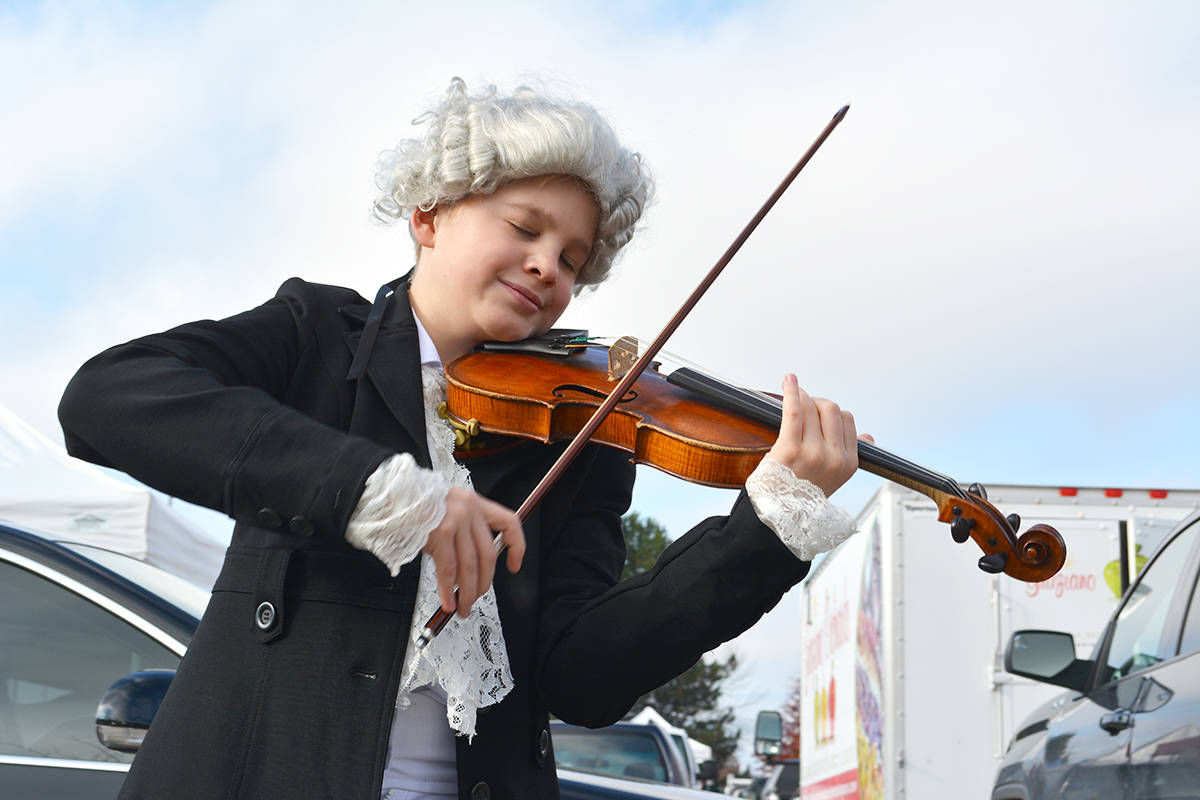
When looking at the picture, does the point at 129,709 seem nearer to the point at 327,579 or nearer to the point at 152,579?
the point at 152,579

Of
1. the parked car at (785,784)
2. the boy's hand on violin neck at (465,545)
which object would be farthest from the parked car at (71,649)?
the parked car at (785,784)

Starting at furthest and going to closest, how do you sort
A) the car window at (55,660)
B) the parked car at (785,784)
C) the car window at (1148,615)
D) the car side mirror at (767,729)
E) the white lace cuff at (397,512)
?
the parked car at (785,784) → the car side mirror at (767,729) → the car window at (1148,615) → the car window at (55,660) → the white lace cuff at (397,512)

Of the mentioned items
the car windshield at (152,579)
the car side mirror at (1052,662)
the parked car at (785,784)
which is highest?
the parked car at (785,784)

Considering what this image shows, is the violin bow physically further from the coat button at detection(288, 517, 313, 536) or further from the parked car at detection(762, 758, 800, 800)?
the parked car at detection(762, 758, 800, 800)

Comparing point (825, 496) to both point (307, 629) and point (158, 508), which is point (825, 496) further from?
point (158, 508)

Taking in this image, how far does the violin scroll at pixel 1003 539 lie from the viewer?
6.20 feet

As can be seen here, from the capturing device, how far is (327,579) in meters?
1.57

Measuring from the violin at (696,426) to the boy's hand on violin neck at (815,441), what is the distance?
0.16 m

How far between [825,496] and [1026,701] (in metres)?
5.78

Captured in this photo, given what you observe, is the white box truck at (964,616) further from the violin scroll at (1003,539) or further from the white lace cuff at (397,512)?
the white lace cuff at (397,512)

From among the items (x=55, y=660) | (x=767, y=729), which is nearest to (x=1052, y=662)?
(x=55, y=660)

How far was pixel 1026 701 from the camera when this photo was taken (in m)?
6.87

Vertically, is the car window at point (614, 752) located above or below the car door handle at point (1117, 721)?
above

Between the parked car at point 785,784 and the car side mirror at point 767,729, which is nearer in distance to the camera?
the car side mirror at point 767,729
